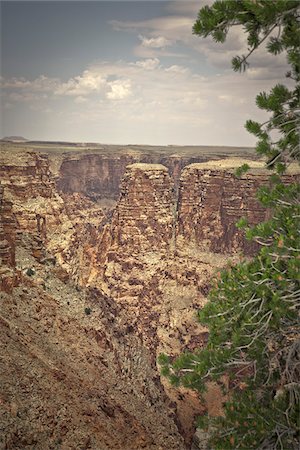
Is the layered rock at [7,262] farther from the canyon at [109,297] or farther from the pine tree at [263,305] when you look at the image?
Result: the pine tree at [263,305]

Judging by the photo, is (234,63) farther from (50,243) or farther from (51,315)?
(50,243)

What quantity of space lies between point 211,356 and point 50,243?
34.4 m

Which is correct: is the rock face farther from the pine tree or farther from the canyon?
the pine tree

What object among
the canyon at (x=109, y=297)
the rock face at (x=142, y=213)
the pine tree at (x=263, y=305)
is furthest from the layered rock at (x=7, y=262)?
the rock face at (x=142, y=213)

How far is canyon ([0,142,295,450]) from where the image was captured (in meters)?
17.6

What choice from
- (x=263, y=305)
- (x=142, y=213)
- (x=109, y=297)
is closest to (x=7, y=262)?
(x=263, y=305)

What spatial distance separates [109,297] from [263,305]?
35.7 m

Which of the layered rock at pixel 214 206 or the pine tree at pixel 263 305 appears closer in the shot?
the pine tree at pixel 263 305

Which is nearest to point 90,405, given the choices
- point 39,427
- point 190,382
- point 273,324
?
point 39,427

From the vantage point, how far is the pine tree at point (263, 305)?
320 inches

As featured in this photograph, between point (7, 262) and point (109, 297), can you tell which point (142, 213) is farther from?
point (7, 262)

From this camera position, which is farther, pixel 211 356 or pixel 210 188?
pixel 210 188

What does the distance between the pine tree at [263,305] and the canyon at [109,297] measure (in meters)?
1.33

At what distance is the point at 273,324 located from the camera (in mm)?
8445
